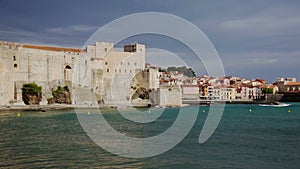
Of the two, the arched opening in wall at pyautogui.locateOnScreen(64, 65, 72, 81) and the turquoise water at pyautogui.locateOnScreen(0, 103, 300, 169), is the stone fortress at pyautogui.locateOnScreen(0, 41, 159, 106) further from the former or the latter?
the turquoise water at pyautogui.locateOnScreen(0, 103, 300, 169)

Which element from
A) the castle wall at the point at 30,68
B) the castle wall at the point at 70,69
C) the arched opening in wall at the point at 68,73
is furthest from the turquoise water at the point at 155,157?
the arched opening in wall at the point at 68,73

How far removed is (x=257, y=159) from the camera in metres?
6.82

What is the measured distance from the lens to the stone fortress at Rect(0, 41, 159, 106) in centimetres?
2291

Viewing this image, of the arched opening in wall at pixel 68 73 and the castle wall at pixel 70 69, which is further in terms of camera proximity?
the arched opening in wall at pixel 68 73

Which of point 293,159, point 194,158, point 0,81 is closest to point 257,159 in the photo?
point 293,159

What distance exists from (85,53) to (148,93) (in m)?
6.39

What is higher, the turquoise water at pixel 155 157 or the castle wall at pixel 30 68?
the castle wall at pixel 30 68

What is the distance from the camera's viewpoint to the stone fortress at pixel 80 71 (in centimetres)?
2291

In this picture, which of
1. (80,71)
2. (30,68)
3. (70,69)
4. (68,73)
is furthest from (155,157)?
(80,71)

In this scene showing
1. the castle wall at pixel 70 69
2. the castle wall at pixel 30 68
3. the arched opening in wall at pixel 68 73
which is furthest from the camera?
the arched opening in wall at pixel 68 73

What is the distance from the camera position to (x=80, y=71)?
2778 centimetres

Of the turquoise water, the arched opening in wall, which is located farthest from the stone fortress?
the turquoise water

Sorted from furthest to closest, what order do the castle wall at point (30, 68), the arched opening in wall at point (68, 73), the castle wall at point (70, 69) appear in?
the arched opening in wall at point (68, 73), the castle wall at point (70, 69), the castle wall at point (30, 68)

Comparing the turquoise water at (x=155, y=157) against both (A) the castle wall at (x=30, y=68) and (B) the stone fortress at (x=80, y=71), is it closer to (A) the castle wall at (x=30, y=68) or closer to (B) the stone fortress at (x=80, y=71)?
(A) the castle wall at (x=30, y=68)
